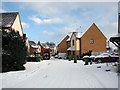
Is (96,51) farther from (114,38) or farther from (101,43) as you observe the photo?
(114,38)

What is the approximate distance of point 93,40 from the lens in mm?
30625

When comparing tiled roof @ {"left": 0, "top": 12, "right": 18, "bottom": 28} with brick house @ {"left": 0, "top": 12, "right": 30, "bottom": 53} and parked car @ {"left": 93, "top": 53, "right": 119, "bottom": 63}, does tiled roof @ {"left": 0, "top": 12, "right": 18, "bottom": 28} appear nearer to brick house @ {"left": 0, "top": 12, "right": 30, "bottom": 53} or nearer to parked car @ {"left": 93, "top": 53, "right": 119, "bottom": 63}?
brick house @ {"left": 0, "top": 12, "right": 30, "bottom": 53}

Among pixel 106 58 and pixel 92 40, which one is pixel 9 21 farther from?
pixel 92 40

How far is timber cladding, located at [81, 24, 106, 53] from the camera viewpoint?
30.6 meters

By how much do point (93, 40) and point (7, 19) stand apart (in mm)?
21190

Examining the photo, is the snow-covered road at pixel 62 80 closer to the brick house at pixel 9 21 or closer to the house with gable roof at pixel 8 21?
the brick house at pixel 9 21

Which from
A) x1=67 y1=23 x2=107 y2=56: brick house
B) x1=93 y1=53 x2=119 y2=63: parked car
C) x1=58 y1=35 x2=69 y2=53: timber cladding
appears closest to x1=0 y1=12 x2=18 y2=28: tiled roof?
x1=93 y1=53 x2=119 y2=63: parked car

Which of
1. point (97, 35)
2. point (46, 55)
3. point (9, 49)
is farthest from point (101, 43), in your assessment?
point (9, 49)

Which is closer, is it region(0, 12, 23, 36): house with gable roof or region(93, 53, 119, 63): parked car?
region(0, 12, 23, 36): house with gable roof

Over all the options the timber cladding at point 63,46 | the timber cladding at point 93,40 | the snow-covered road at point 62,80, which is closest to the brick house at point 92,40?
the timber cladding at point 93,40

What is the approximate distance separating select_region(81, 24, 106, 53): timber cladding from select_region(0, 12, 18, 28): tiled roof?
18.4m

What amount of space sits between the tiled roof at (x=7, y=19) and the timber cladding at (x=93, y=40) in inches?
723

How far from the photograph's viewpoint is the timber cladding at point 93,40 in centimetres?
3061

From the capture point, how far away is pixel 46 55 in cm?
3875
